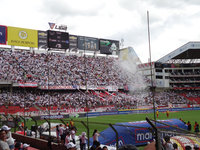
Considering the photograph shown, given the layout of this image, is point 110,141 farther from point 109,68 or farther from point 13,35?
point 109,68

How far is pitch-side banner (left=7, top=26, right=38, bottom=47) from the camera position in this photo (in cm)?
5428

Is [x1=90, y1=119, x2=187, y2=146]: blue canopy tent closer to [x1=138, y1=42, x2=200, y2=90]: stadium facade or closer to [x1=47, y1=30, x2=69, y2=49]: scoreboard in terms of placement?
[x1=47, y1=30, x2=69, y2=49]: scoreboard

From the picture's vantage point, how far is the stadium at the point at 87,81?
38647 millimetres

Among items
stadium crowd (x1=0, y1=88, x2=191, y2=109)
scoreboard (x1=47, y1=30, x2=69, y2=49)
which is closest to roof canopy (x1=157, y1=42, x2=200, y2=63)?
stadium crowd (x1=0, y1=88, x2=191, y2=109)

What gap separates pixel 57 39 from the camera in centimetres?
6094

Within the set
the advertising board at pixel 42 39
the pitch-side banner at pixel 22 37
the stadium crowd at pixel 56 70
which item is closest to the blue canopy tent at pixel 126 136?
the stadium crowd at pixel 56 70

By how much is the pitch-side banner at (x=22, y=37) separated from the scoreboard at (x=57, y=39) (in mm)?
3764

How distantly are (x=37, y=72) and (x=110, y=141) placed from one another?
134 ft

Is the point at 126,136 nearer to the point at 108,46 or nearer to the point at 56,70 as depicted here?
the point at 56,70

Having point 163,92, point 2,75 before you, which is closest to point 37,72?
point 2,75

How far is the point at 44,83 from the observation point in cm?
4741

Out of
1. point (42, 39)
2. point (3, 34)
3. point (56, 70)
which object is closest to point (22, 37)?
point (3, 34)

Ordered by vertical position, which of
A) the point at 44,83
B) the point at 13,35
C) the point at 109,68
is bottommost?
the point at 44,83

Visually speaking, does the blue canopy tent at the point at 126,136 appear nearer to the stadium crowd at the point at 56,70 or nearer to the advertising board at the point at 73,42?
the stadium crowd at the point at 56,70
